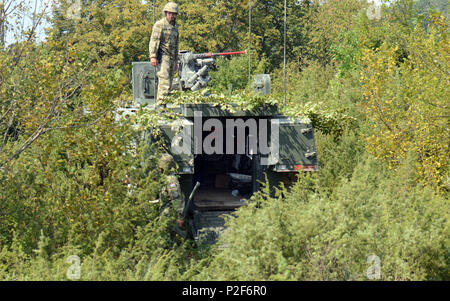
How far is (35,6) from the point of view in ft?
25.5

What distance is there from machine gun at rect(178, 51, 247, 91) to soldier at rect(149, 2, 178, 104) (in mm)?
1502

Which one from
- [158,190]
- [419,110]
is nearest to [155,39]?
[158,190]

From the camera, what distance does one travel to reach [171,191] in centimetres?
786

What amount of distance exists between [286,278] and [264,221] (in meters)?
0.96

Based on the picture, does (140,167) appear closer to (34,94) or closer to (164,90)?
(34,94)

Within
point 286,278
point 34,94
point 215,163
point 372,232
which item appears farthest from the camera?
point 215,163

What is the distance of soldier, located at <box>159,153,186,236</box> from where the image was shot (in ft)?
25.6

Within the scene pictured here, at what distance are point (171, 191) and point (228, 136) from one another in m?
2.41

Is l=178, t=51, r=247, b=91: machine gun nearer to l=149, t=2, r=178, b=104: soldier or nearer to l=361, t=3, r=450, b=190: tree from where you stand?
l=149, t=2, r=178, b=104: soldier

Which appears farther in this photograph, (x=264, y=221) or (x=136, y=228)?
(x=136, y=228)

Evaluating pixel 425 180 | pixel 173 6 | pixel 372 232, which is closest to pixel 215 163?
pixel 173 6

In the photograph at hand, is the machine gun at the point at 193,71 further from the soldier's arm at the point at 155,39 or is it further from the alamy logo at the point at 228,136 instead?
the alamy logo at the point at 228,136

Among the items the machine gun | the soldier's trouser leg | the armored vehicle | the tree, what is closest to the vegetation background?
the tree

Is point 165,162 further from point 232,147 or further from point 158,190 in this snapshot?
point 232,147
